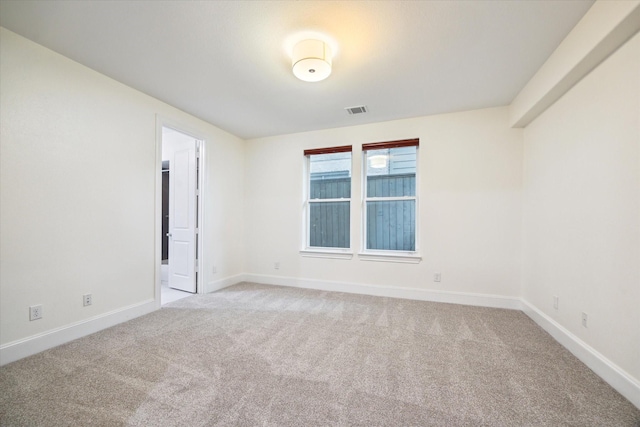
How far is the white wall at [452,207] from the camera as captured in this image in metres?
3.34

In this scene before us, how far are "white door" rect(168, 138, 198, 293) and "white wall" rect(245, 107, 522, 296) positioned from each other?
1510 mm

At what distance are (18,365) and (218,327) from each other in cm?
144

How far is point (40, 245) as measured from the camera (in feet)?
7.35

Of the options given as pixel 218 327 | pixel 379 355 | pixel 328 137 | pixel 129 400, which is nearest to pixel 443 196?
pixel 328 137

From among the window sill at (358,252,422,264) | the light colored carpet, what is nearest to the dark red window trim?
the window sill at (358,252,422,264)

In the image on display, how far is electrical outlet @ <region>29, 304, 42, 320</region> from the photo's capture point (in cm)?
218

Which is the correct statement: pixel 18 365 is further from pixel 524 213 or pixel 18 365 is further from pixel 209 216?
pixel 524 213

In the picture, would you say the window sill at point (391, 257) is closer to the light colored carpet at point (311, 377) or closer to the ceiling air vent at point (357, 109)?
the light colored carpet at point (311, 377)

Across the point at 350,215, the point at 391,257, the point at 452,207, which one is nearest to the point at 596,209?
the point at 452,207

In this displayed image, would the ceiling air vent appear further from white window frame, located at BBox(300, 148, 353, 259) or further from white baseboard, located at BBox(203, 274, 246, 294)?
white baseboard, located at BBox(203, 274, 246, 294)

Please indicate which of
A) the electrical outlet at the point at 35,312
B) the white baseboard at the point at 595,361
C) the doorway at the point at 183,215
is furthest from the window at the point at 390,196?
the electrical outlet at the point at 35,312

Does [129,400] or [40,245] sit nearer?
[129,400]

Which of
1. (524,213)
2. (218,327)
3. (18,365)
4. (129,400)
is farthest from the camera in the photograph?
(524,213)

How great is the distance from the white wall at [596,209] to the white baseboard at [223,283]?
164 inches
